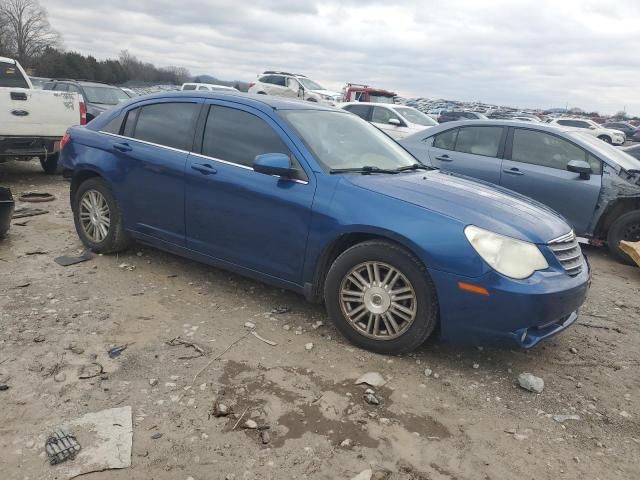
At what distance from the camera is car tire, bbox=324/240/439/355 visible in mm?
3432

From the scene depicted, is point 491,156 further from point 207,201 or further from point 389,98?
point 389,98

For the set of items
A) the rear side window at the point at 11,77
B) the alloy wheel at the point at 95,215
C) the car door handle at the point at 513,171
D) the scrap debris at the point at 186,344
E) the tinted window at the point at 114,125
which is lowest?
the scrap debris at the point at 186,344

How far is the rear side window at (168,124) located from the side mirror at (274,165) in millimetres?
953

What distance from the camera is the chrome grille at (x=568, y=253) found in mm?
3518

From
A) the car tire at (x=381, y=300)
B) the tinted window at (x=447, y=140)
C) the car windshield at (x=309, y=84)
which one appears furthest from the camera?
the car windshield at (x=309, y=84)

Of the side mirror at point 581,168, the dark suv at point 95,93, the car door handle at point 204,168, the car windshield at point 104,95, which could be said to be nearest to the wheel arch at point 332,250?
the car door handle at point 204,168

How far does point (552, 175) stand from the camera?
6578mm

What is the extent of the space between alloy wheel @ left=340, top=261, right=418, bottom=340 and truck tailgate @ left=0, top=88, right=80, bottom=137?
256 inches

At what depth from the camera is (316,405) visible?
3074 millimetres

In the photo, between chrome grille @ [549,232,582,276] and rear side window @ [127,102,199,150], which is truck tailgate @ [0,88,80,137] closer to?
rear side window @ [127,102,199,150]

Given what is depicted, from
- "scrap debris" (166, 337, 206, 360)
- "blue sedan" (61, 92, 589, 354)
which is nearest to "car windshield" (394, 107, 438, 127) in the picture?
"blue sedan" (61, 92, 589, 354)

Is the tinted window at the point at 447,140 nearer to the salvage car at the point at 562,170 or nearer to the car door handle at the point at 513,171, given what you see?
the salvage car at the point at 562,170

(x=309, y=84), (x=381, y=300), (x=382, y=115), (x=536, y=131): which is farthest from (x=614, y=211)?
(x=309, y=84)

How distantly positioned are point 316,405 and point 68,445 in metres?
1.28
